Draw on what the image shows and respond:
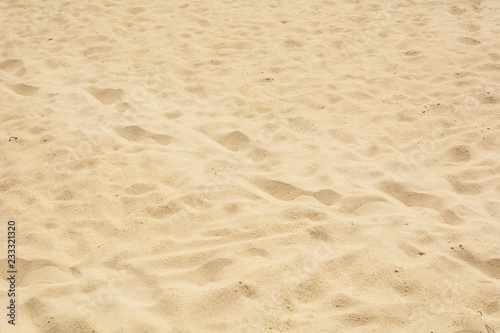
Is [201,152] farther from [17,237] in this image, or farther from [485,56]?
[485,56]

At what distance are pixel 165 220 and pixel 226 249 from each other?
1.66 ft

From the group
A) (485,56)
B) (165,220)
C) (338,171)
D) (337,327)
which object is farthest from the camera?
(485,56)

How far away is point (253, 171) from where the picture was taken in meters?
3.38

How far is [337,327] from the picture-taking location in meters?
2.25

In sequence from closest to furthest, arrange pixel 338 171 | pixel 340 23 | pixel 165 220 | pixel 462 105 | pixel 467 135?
pixel 165 220, pixel 338 171, pixel 467 135, pixel 462 105, pixel 340 23

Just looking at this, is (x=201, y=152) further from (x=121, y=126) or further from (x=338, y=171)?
(x=338, y=171)

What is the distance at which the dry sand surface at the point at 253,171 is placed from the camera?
94.2 inches

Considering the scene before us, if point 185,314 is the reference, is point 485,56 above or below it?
above

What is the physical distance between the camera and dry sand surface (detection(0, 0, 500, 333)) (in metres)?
2.39

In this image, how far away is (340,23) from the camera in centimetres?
565

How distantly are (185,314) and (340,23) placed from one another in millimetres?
4509

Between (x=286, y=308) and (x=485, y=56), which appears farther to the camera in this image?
(x=485, y=56)

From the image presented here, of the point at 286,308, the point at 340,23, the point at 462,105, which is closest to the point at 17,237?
the point at 286,308

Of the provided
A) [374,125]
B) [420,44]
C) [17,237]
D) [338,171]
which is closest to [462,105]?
[374,125]
